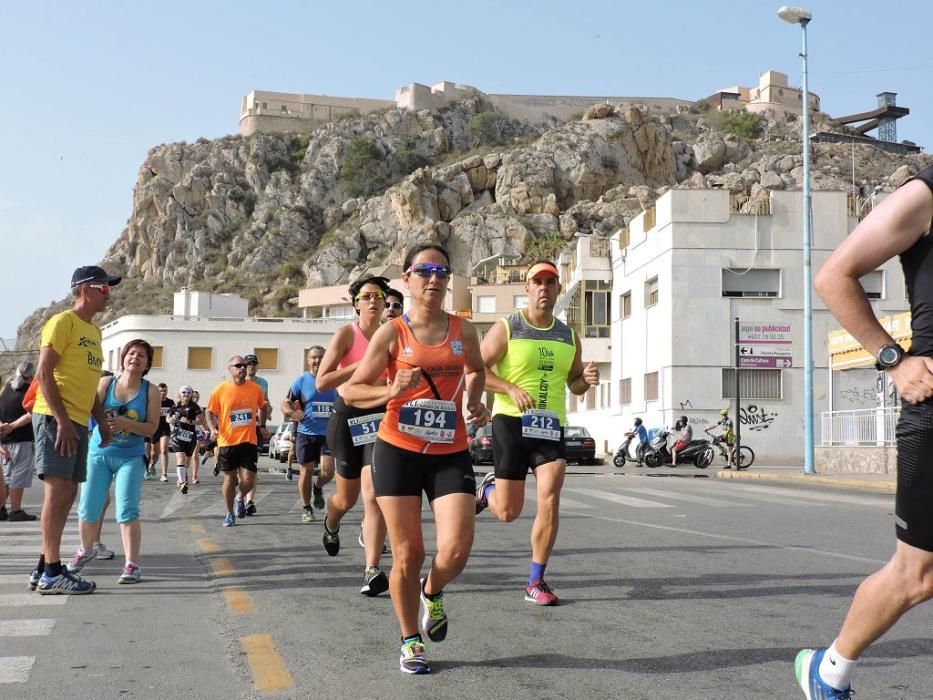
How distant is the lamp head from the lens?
27875mm

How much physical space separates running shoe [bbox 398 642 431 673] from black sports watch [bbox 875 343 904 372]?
2387 mm

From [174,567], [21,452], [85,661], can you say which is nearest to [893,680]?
[85,661]

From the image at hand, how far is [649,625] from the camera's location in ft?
19.1

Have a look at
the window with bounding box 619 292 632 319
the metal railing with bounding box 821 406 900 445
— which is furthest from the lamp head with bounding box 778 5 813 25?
the window with bounding box 619 292 632 319

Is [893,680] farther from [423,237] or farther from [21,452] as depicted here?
[423,237]

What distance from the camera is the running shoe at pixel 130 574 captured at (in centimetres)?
754

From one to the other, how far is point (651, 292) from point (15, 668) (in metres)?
38.6

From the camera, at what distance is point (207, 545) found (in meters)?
10.0

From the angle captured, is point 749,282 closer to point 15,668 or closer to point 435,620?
point 435,620

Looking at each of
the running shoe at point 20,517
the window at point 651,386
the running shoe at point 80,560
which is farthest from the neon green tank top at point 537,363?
the window at point 651,386

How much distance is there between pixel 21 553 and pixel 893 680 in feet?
24.6

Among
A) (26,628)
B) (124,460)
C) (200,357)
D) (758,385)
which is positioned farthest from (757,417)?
(200,357)

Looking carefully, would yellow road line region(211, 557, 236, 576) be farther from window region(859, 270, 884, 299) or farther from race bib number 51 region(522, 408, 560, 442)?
window region(859, 270, 884, 299)

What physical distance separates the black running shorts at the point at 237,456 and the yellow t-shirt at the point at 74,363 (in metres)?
4.80
